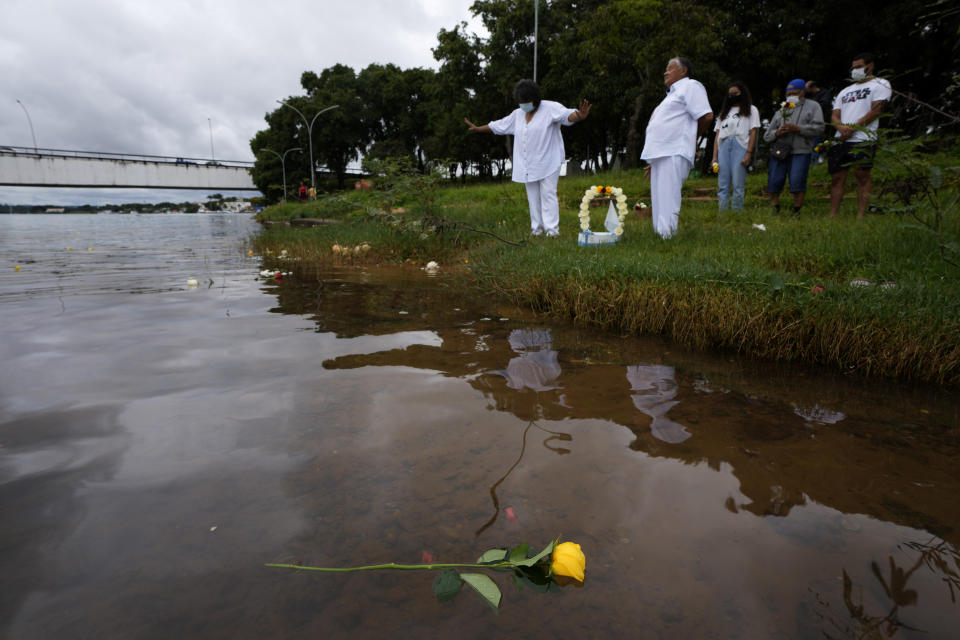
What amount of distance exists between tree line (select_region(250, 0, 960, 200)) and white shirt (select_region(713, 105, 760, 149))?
335mm

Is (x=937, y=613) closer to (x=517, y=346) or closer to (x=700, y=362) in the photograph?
(x=700, y=362)

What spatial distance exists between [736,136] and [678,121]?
207cm

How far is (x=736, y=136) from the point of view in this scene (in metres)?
7.21

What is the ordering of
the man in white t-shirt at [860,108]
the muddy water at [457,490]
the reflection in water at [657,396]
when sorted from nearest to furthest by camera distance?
the muddy water at [457,490] → the reflection in water at [657,396] → the man in white t-shirt at [860,108]

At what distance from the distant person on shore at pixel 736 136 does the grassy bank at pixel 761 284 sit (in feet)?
2.47

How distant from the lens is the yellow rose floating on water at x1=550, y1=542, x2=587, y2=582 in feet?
3.52

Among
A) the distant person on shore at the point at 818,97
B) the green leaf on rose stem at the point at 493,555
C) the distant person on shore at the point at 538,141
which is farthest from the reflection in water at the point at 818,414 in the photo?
the distant person on shore at the point at 818,97

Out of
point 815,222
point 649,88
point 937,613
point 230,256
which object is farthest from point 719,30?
point 937,613

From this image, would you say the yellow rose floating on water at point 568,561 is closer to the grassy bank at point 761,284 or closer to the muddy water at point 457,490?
the muddy water at point 457,490

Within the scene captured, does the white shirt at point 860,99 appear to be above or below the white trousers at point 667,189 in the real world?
above

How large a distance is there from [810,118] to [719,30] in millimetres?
14391

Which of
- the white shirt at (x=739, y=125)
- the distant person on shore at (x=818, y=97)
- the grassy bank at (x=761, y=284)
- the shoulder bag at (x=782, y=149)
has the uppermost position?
the distant person on shore at (x=818, y=97)

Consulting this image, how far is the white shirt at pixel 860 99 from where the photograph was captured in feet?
19.8

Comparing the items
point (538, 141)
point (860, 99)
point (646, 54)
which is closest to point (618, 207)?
point (538, 141)
